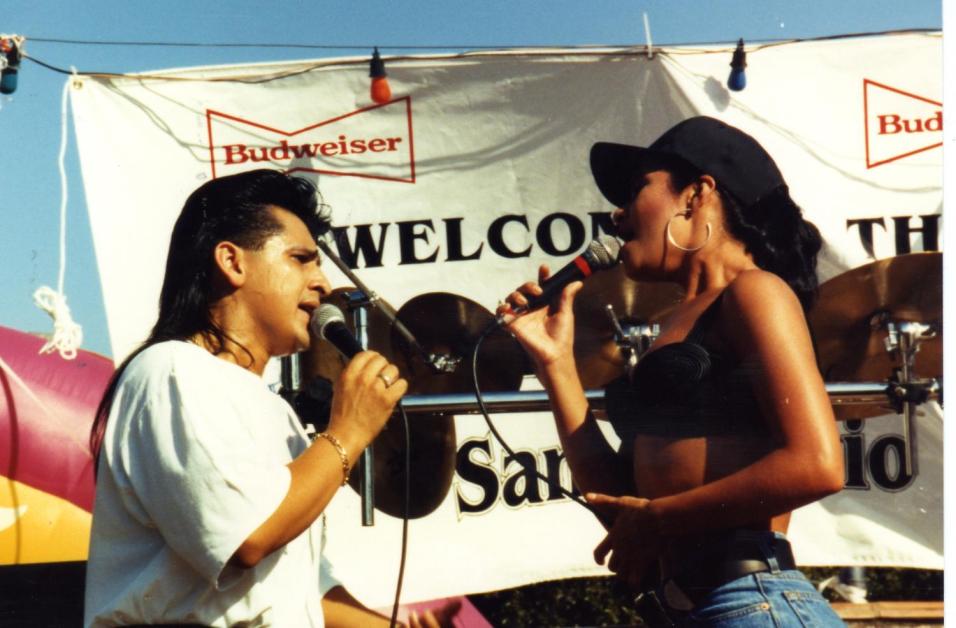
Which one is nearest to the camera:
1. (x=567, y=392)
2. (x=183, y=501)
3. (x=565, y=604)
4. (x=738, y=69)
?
(x=183, y=501)

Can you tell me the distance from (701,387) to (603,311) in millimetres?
578

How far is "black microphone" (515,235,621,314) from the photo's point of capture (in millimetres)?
1655

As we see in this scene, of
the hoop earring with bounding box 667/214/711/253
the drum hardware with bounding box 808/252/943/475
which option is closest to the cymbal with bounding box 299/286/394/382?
the hoop earring with bounding box 667/214/711/253

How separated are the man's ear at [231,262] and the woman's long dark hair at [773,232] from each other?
70cm

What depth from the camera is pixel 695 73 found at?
2.14 m

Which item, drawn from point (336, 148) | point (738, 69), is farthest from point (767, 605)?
point (336, 148)

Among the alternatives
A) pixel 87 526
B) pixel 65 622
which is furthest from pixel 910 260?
pixel 65 622

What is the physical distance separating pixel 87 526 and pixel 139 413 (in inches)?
42.5

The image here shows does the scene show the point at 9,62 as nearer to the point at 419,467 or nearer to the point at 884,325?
the point at 419,467

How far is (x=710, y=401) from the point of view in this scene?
1440 mm

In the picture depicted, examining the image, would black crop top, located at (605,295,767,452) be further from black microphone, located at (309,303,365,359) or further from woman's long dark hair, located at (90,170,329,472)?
woman's long dark hair, located at (90,170,329,472)

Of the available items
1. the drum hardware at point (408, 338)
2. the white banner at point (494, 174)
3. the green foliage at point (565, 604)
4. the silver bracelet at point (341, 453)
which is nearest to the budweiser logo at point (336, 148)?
the white banner at point (494, 174)

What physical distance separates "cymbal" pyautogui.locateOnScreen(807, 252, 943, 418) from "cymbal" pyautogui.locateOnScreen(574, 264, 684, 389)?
0.30 metres

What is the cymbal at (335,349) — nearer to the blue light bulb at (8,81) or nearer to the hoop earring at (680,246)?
the hoop earring at (680,246)
